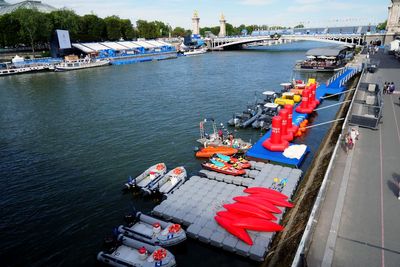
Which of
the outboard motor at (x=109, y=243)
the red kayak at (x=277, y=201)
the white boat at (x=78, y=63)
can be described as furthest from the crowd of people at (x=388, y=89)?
the white boat at (x=78, y=63)

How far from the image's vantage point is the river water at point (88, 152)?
22.5 meters

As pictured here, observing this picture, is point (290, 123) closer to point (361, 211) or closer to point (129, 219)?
point (361, 211)

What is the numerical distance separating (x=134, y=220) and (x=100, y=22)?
6303 inches

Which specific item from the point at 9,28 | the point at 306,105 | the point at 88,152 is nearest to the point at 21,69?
the point at 9,28

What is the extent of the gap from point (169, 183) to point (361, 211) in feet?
55.0

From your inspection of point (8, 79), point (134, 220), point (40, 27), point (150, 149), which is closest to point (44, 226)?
point (134, 220)

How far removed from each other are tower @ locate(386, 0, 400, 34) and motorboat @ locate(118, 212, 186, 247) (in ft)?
463

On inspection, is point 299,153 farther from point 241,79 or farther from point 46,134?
point 241,79

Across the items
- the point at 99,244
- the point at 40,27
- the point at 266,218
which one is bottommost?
the point at 99,244

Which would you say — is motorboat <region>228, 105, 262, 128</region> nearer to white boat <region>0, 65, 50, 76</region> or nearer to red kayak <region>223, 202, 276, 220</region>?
red kayak <region>223, 202, 276, 220</region>

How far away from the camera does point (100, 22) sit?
16000 centimetres

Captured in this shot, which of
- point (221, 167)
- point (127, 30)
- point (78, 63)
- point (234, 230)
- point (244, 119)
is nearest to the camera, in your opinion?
point (234, 230)

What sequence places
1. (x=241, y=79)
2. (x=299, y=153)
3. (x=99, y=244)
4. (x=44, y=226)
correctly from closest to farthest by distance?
(x=99, y=244) < (x=44, y=226) < (x=299, y=153) < (x=241, y=79)

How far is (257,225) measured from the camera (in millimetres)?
20375
